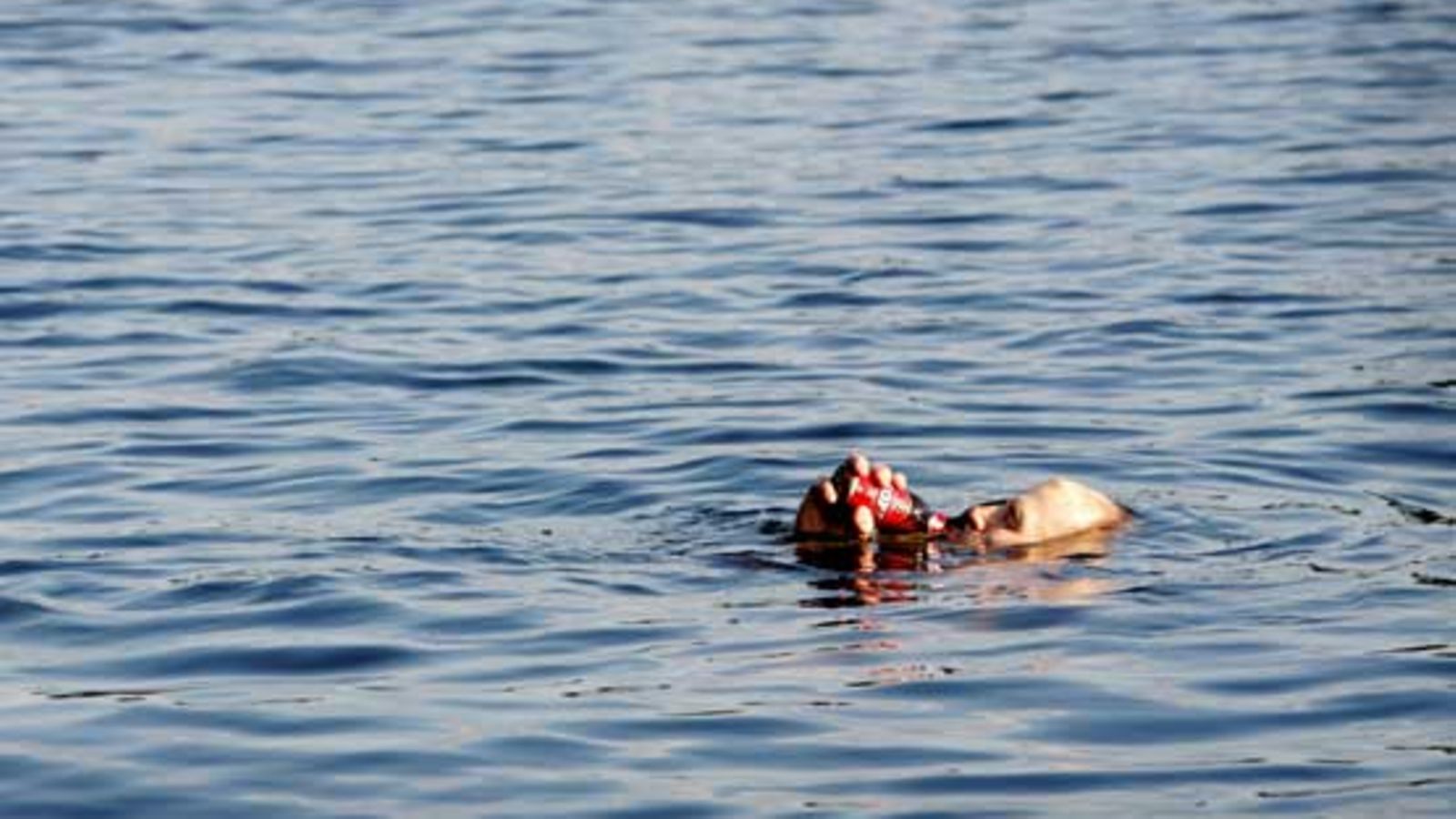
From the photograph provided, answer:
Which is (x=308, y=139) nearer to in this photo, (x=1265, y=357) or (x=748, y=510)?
(x=1265, y=357)

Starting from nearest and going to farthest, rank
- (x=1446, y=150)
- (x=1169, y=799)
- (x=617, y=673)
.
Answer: (x=1169, y=799), (x=617, y=673), (x=1446, y=150)

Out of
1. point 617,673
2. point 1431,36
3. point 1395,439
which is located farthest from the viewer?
point 1431,36

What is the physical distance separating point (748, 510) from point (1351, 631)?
2627 mm

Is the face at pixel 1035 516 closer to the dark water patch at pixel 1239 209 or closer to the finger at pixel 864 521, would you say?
the finger at pixel 864 521

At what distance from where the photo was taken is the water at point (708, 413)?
886 centimetres

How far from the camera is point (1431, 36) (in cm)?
2638

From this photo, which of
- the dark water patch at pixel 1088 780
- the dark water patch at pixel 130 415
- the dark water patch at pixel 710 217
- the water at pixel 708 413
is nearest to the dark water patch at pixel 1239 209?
the water at pixel 708 413

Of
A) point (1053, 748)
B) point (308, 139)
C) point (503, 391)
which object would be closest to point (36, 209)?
point (308, 139)

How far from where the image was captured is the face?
10.9 metres

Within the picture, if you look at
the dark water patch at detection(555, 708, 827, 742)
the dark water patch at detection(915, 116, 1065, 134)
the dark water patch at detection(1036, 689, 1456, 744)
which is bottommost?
the dark water patch at detection(915, 116, 1065, 134)

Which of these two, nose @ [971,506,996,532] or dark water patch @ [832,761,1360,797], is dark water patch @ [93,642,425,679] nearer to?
dark water patch @ [832,761,1360,797]

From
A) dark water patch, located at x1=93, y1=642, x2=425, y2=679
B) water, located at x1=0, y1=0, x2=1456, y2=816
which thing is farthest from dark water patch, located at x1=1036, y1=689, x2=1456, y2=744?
dark water patch, located at x1=93, y1=642, x2=425, y2=679

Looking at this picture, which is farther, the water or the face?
the face

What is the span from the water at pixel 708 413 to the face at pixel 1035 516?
0.13 metres
